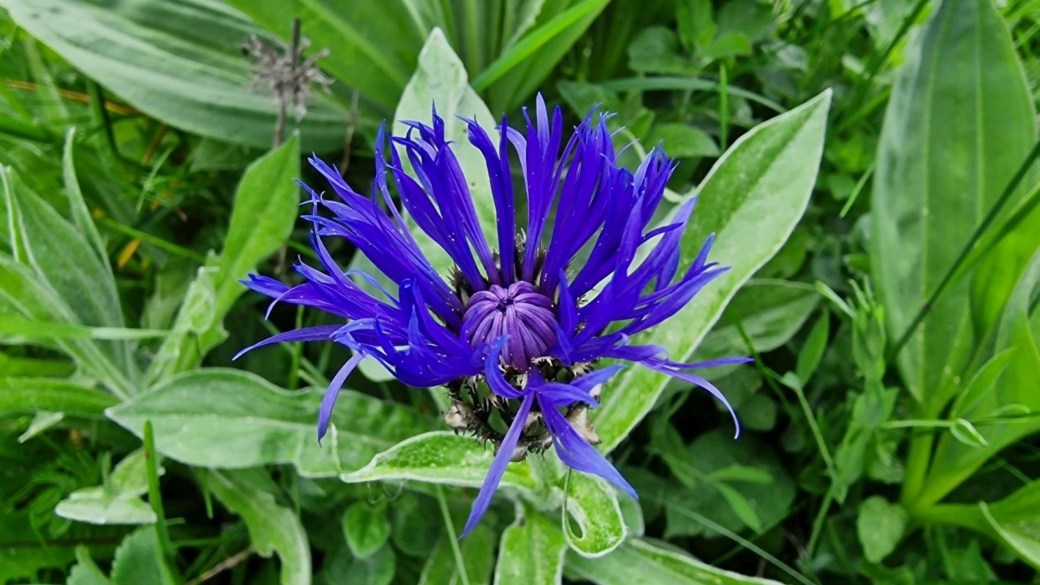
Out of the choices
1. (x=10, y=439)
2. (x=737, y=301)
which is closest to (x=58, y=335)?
(x=10, y=439)

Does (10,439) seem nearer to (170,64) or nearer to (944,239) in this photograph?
(170,64)

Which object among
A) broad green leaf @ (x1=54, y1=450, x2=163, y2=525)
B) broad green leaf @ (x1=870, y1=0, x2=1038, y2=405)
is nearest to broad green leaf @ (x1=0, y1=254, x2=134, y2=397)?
broad green leaf @ (x1=54, y1=450, x2=163, y2=525)

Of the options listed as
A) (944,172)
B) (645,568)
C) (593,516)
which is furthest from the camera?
(944,172)

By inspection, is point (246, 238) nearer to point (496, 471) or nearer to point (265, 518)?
point (265, 518)

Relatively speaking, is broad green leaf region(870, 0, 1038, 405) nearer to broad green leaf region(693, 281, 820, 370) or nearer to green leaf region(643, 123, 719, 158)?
broad green leaf region(693, 281, 820, 370)

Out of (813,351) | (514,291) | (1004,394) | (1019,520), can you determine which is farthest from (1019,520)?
(514,291)

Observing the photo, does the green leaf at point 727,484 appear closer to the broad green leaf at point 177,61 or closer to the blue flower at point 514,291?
the blue flower at point 514,291
